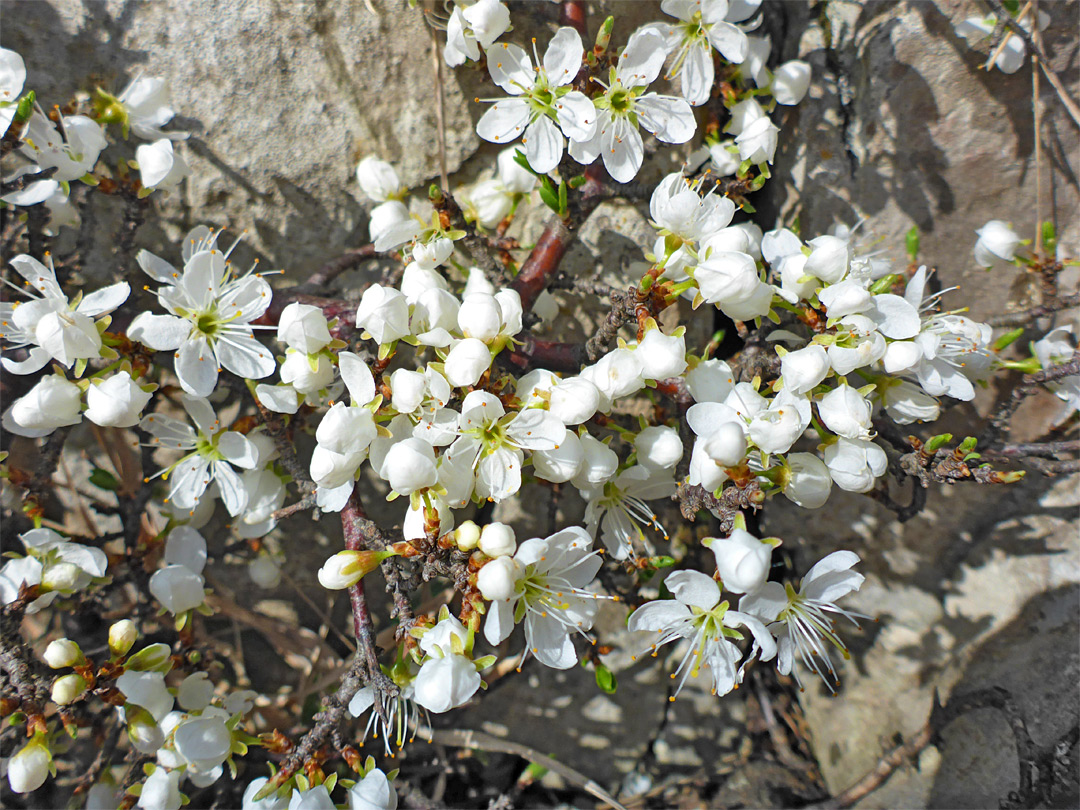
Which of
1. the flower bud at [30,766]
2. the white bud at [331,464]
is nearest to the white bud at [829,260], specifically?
the white bud at [331,464]

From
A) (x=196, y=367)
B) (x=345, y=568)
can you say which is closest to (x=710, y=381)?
(x=345, y=568)

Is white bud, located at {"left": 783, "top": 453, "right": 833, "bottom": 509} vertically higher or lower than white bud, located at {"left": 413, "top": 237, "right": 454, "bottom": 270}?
lower

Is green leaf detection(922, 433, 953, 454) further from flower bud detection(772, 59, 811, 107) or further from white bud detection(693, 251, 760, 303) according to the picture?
flower bud detection(772, 59, 811, 107)

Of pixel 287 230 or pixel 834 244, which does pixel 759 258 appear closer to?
pixel 834 244

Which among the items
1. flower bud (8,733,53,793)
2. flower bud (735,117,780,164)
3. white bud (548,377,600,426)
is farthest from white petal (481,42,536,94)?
flower bud (8,733,53,793)

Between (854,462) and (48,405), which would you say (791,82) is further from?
(48,405)

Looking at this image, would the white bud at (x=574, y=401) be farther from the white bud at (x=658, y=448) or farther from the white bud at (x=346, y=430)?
the white bud at (x=346, y=430)

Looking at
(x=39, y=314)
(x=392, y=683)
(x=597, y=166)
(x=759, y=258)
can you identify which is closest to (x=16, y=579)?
(x=39, y=314)
